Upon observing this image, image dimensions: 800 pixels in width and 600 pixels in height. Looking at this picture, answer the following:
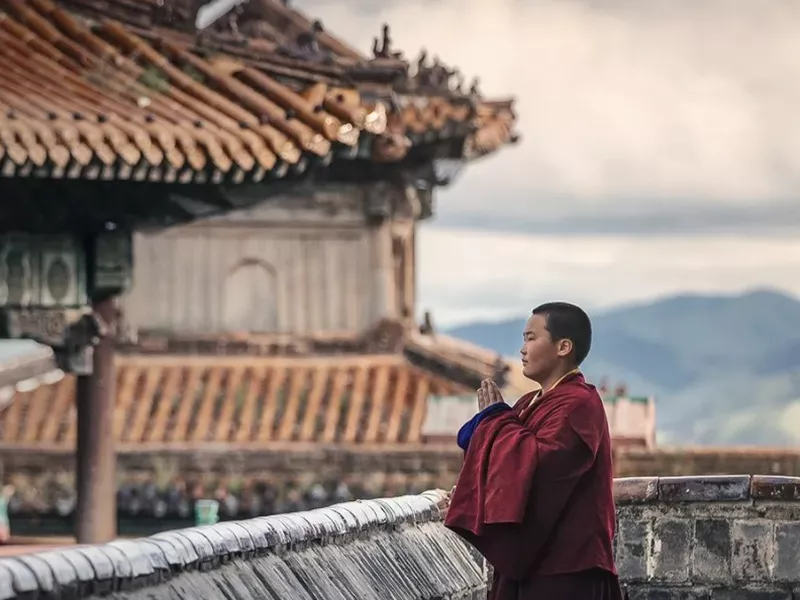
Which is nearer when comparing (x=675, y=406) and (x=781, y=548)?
(x=781, y=548)

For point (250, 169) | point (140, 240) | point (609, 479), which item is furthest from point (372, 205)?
point (609, 479)

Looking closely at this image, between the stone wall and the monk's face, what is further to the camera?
the stone wall

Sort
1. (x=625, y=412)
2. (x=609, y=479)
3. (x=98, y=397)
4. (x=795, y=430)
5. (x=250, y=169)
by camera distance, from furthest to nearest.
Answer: (x=795, y=430)
(x=625, y=412)
(x=98, y=397)
(x=250, y=169)
(x=609, y=479)

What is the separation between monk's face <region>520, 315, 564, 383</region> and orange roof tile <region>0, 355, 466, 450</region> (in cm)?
1700

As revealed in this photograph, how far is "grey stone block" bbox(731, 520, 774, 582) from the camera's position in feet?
38.2

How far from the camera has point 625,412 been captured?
1006 inches

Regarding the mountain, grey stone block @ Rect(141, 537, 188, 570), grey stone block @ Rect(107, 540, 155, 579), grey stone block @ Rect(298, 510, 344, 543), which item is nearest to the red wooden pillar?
grey stone block @ Rect(298, 510, 344, 543)

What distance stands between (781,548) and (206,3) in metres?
8.57

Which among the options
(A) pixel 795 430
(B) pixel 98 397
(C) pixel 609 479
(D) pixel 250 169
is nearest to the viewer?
(C) pixel 609 479

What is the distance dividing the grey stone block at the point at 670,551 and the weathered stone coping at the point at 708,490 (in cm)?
13

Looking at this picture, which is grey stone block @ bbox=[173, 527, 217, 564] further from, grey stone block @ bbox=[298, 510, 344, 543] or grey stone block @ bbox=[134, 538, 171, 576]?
grey stone block @ bbox=[298, 510, 344, 543]

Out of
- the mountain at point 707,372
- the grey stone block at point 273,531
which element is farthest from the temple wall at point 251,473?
the mountain at point 707,372

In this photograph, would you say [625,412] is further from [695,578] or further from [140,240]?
[695,578]

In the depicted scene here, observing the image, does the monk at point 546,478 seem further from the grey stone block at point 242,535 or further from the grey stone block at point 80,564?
the grey stone block at point 80,564
